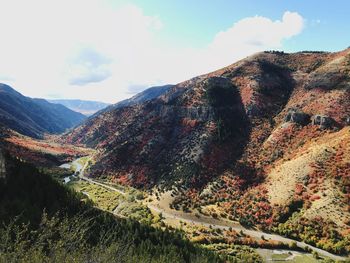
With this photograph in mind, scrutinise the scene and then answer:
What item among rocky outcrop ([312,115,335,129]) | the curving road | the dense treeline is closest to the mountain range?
rocky outcrop ([312,115,335,129])

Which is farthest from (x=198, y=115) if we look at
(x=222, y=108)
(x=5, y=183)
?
(x=5, y=183)

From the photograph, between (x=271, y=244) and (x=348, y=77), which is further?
(x=348, y=77)

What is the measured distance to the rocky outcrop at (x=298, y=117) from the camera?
127m

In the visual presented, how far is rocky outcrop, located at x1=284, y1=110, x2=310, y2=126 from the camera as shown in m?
127

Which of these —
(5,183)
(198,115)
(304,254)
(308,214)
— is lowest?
(304,254)

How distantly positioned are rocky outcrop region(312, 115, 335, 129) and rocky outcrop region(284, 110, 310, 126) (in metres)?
4.56

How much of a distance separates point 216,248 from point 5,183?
159 feet

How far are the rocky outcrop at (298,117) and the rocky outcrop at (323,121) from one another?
4.56 m

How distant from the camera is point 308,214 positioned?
85500 millimetres

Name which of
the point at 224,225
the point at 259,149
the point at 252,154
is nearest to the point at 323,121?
the point at 259,149

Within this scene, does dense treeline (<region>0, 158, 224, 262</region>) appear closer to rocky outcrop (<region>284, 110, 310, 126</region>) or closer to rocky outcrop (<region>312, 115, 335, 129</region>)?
rocky outcrop (<region>312, 115, 335, 129</region>)

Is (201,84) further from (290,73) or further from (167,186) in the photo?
(167,186)

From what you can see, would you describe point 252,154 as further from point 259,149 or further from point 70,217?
point 70,217

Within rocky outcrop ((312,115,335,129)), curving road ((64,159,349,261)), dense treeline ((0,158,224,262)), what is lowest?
curving road ((64,159,349,261))
